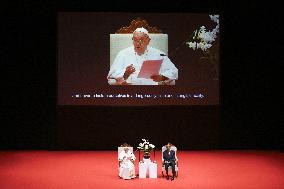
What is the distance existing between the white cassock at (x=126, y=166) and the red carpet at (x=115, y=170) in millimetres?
95

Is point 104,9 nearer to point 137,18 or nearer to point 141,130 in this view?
point 137,18

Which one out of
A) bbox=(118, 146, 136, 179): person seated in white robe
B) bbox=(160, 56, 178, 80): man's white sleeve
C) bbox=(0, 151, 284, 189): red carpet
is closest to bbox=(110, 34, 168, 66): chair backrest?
bbox=(160, 56, 178, 80): man's white sleeve

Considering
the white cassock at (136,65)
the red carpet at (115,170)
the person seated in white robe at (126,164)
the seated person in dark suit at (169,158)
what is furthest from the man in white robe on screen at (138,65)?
the seated person in dark suit at (169,158)

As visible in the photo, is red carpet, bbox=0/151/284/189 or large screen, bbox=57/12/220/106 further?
large screen, bbox=57/12/220/106

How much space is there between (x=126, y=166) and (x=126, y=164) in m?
0.03

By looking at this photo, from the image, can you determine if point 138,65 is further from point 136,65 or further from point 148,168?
point 148,168

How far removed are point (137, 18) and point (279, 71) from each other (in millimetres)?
2850

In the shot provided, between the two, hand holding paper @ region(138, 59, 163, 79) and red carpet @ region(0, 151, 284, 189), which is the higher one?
hand holding paper @ region(138, 59, 163, 79)

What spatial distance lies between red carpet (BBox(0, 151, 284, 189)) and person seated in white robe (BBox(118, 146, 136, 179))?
0.10 m

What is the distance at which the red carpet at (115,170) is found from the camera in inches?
266

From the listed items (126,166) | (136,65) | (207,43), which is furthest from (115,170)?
(207,43)

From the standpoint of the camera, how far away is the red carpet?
22.1 ft

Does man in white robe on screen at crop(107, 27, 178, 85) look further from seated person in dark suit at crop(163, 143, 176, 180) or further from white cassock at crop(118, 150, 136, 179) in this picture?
seated person in dark suit at crop(163, 143, 176, 180)

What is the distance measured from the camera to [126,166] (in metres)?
7.01
